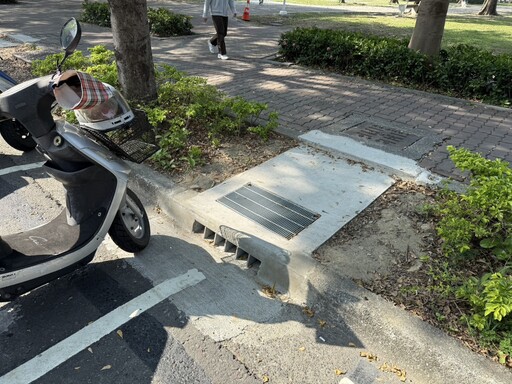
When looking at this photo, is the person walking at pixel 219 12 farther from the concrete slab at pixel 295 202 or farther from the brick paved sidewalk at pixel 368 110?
the concrete slab at pixel 295 202

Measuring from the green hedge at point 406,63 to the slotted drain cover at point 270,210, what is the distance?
4.49 meters

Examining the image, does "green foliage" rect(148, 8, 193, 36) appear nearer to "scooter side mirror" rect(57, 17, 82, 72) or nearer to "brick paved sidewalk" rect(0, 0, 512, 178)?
"brick paved sidewalk" rect(0, 0, 512, 178)

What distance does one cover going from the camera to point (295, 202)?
3.51m

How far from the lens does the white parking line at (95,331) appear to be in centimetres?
218

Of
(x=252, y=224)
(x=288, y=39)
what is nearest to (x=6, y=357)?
(x=252, y=224)

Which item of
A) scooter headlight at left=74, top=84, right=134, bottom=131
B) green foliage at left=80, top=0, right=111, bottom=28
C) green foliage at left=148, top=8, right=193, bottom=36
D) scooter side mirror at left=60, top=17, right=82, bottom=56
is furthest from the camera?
green foliage at left=80, top=0, right=111, bottom=28

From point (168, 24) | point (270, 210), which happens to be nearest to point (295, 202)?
point (270, 210)

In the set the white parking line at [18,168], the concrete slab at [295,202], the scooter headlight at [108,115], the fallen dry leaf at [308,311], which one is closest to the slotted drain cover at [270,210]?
the concrete slab at [295,202]

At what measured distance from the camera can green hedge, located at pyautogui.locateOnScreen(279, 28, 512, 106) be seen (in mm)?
6055

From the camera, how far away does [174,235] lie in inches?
132

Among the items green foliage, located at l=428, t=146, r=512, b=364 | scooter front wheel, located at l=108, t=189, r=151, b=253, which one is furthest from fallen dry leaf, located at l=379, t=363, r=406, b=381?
scooter front wheel, located at l=108, t=189, r=151, b=253

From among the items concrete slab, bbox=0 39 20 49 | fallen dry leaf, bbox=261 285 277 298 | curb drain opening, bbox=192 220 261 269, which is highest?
concrete slab, bbox=0 39 20 49

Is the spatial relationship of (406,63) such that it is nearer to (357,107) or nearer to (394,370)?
(357,107)

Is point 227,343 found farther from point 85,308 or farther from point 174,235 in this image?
point 174,235
